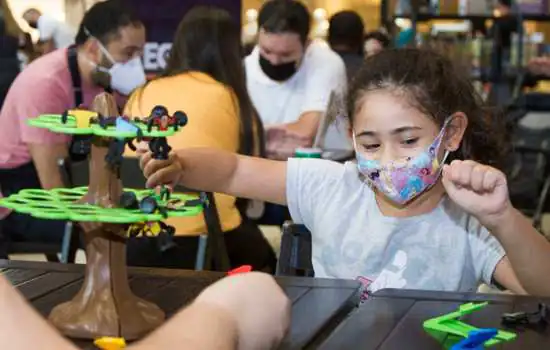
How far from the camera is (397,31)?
21.7 ft

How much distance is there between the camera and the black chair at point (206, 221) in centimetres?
252

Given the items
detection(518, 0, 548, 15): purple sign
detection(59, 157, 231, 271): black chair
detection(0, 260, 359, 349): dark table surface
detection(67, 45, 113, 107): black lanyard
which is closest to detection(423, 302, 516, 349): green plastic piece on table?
detection(0, 260, 359, 349): dark table surface

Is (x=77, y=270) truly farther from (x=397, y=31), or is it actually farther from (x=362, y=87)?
(x=397, y=31)

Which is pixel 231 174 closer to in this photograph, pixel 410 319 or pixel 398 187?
pixel 398 187

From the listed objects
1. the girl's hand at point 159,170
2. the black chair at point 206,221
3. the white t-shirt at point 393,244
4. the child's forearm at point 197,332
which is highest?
the child's forearm at point 197,332

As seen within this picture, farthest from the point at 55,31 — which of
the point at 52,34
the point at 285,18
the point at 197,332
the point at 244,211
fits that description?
the point at 197,332

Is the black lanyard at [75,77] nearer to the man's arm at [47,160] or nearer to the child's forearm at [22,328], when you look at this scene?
the man's arm at [47,160]

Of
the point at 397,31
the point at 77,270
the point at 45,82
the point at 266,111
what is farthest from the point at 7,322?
the point at 397,31

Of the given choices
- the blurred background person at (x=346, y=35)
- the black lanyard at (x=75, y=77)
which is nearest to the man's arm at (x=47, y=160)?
the black lanyard at (x=75, y=77)

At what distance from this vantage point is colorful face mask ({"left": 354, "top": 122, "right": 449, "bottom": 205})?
1.72 metres

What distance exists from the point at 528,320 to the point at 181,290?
532 mm

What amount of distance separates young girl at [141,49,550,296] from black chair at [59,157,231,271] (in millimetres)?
656

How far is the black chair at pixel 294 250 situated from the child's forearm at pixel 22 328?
1.24m

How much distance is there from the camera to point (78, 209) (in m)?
1.13
